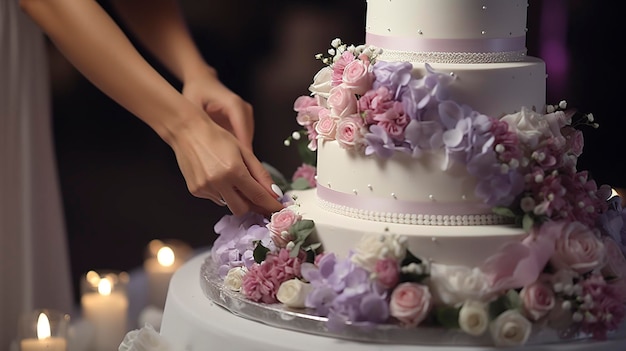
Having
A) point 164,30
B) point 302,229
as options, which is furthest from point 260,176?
point 164,30

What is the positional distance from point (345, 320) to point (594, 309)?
22.7 inches

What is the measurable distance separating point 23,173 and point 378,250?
1858 millimetres

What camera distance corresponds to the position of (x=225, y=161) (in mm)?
2721

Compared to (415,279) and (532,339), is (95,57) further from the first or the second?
(532,339)

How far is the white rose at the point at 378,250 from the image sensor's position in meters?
2.38

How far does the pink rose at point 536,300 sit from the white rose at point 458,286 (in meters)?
0.08

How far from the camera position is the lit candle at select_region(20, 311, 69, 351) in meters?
3.66

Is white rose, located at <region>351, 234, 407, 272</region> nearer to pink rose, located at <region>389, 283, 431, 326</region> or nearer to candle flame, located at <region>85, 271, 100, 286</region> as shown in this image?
pink rose, located at <region>389, 283, 431, 326</region>

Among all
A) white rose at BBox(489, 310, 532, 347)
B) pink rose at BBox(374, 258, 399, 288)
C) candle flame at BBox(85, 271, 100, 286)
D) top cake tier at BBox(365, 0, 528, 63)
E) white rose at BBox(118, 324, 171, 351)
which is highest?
top cake tier at BBox(365, 0, 528, 63)

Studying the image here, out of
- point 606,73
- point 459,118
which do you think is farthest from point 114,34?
point 606,73

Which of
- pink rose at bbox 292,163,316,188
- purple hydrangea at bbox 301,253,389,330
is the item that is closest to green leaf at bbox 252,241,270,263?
purple hydrangea at bbox 301,253,389,330

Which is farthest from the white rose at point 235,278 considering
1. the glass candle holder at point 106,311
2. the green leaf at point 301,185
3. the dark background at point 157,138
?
the dark background at point 157,138

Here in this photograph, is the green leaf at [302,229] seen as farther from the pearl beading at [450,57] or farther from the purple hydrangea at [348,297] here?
the pearl beading at [450,57]

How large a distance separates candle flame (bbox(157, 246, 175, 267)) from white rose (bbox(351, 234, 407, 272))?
84.0 inches
